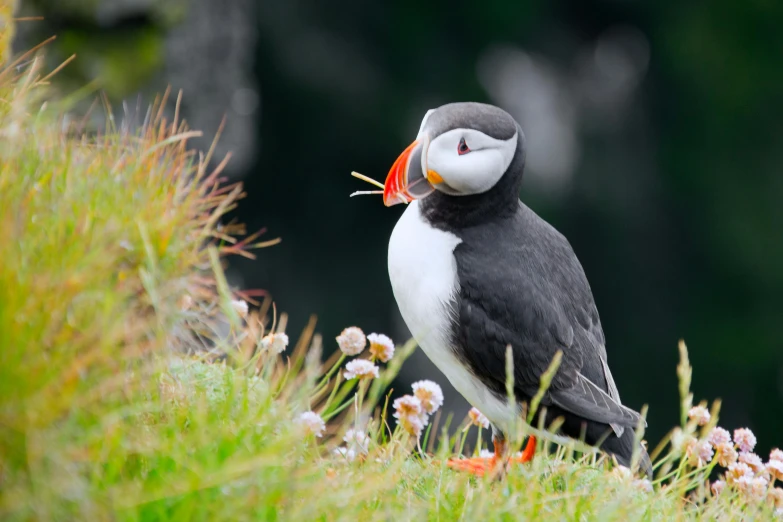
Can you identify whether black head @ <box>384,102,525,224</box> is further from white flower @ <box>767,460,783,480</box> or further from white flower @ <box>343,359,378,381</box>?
white flower @ <box>767,460,783,480</box>

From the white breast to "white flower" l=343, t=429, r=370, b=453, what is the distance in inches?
14.7

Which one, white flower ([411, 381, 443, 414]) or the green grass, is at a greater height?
the green grass

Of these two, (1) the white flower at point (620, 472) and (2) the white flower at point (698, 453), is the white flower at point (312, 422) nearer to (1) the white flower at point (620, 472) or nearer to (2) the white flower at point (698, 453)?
(1) the white flower at point (620, 472)

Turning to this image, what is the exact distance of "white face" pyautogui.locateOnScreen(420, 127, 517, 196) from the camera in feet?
9.60

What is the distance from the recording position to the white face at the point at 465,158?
9.60 ft

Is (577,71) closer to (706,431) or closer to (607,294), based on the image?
(607,294)

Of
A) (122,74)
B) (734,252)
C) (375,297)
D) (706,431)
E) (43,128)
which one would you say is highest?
(43,128)

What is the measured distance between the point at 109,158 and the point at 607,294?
11.4 meters

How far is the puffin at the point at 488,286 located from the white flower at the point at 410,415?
0.47 feet

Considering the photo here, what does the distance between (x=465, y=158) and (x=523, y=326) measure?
0.57m

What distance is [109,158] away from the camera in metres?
2.79

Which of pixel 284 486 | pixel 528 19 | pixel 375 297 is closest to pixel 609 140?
pixel 528 19

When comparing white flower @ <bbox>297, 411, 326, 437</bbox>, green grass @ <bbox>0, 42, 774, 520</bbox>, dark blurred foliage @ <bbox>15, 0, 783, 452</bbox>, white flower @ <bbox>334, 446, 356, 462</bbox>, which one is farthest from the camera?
dark blurred foliage @ <bbox>15, 0, 783, 452</bbox>

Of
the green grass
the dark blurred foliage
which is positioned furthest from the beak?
the dark blurred foliage
